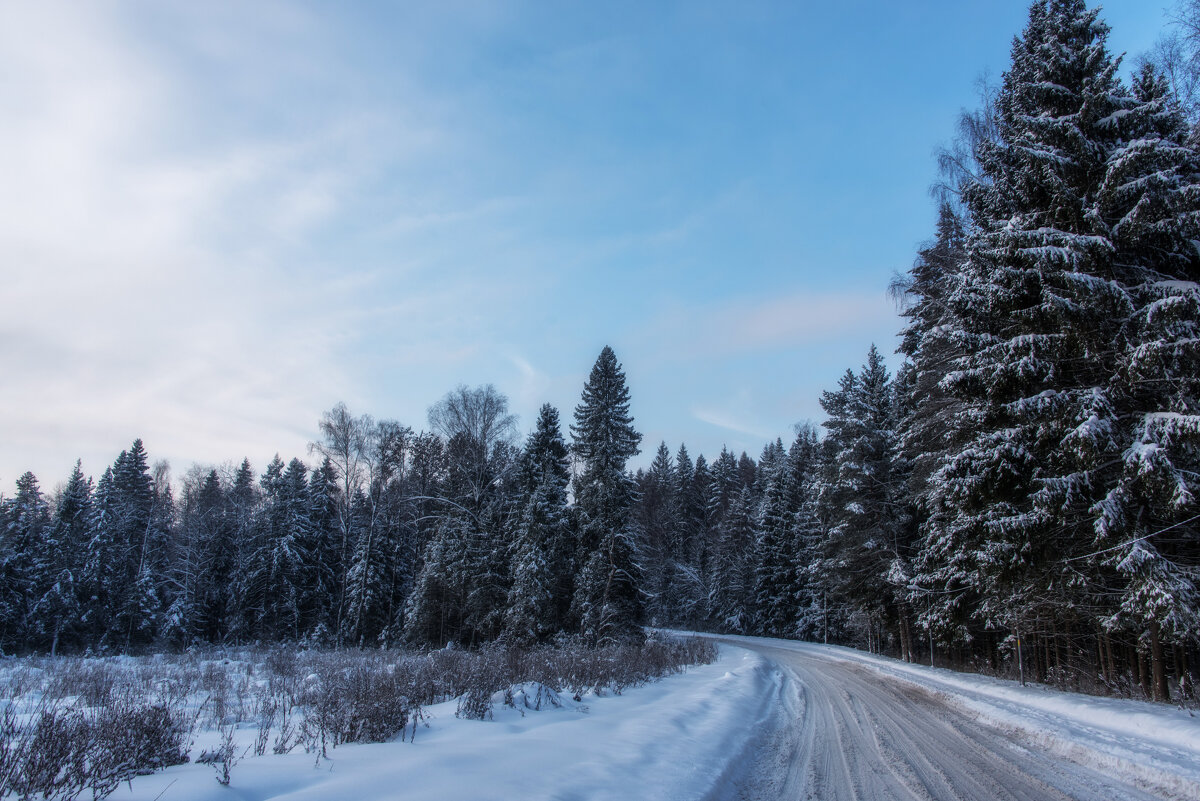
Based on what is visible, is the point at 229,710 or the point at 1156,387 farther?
the point at 1156,387

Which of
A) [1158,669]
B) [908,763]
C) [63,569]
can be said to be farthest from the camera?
[63,569]

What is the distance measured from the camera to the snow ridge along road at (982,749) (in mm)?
6500

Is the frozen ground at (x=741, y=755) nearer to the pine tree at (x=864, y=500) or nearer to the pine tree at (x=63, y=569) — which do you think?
the pine tree at (x=864, y=500)

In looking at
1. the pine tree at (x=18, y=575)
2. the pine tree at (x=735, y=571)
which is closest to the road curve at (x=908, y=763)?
the pine tree at (x=735, y=571)

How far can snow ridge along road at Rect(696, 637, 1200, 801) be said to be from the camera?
21.3ft

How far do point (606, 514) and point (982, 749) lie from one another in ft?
66.3

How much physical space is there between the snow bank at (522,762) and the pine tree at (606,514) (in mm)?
16939

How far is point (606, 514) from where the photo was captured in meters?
27.9

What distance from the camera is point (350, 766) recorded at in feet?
17.7

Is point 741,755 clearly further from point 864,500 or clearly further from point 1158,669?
point 864,500

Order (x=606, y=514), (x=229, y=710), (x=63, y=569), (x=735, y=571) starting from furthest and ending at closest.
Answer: (x=735, y=571), (x=63, y=569), (x=606, y=514), (x=229, y=710)

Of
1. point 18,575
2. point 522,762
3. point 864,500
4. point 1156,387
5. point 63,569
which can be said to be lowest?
point 18,575

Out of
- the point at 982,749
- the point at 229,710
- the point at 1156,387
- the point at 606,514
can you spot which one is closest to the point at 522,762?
the point at 982,749

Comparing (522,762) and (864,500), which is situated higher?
(864,500)
